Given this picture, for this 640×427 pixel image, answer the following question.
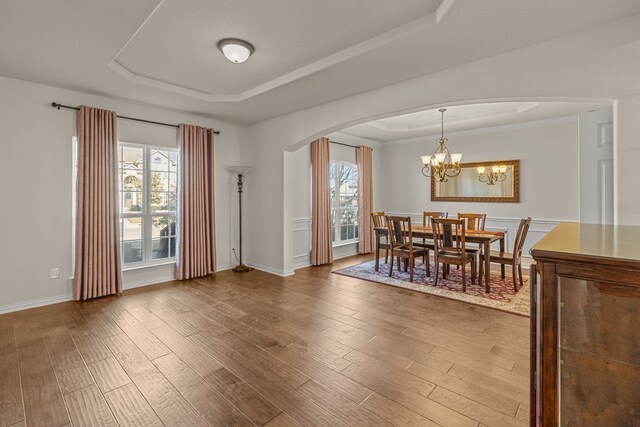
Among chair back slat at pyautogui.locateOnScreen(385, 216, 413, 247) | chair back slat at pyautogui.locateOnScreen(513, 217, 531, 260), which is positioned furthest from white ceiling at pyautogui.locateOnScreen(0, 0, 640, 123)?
chair back slat at pyautogui.locateOnScreen(513, 217, 531, 260)

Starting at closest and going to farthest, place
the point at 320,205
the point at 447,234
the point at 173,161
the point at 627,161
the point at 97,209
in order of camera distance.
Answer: the point at 627,161, the point at 97,209, the point at 447,234, the point at 173,161, the point at 320,205

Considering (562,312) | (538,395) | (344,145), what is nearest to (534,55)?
(562,312)

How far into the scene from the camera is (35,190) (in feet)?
11.9

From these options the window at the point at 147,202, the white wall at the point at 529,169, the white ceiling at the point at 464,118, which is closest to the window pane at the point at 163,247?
the window at the point at 147,202

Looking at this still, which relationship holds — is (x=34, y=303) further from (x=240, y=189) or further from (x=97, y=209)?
(x=240, y=189)

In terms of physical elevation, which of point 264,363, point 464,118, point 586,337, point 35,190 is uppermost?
point 464,118

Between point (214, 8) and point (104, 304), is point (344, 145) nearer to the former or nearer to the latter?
point (214, 8)

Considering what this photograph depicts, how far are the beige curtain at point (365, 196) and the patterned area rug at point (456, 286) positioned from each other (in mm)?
1487

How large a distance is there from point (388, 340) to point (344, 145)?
4804 mm

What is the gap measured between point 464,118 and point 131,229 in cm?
586

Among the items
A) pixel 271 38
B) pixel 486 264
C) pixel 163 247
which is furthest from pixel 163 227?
pixel 486 264

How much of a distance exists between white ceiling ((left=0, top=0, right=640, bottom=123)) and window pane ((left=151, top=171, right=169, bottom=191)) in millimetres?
1264

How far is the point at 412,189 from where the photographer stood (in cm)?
723

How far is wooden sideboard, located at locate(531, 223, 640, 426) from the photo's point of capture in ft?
2.80
